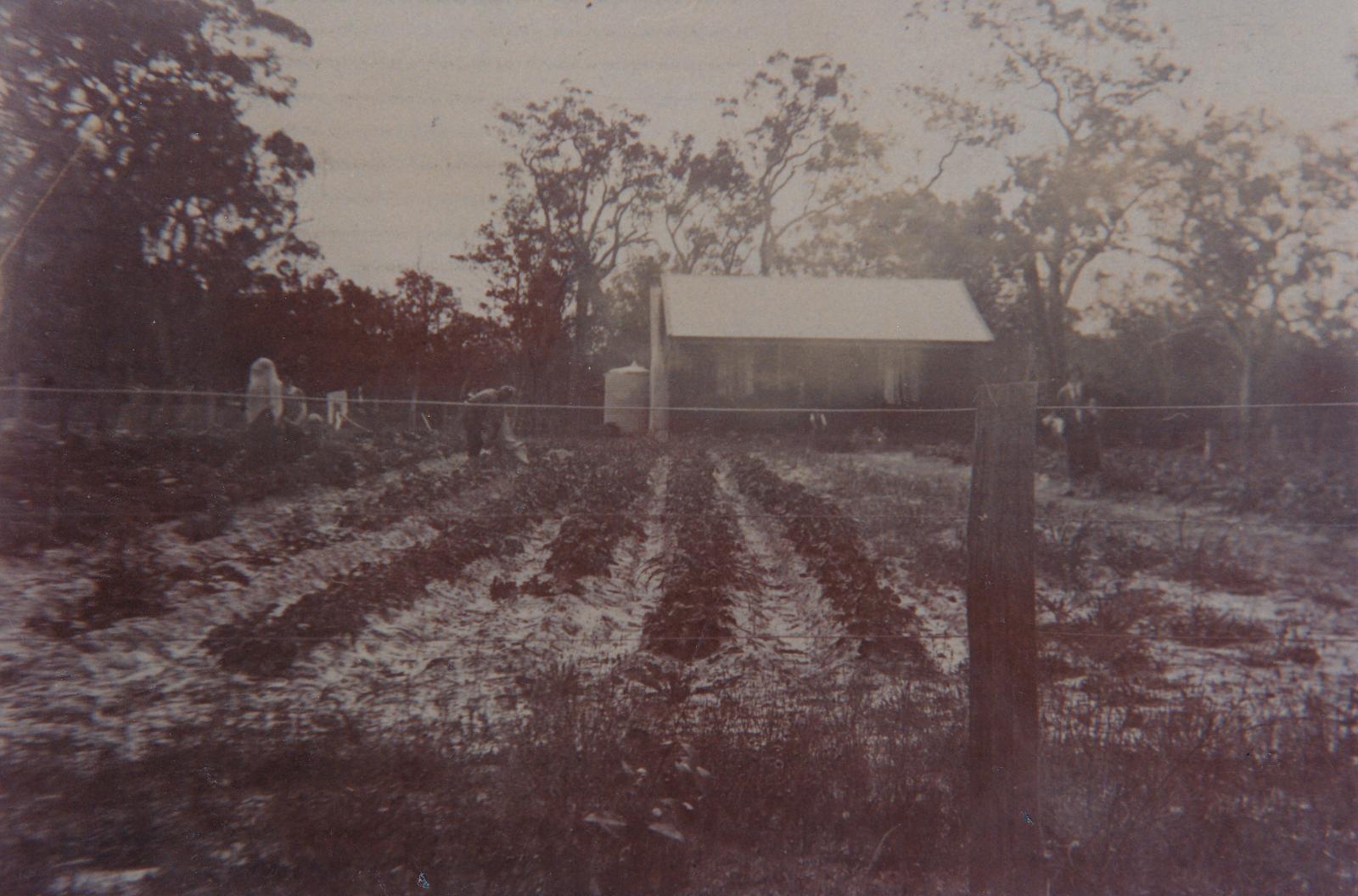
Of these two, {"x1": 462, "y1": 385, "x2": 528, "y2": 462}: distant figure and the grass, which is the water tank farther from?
the grass

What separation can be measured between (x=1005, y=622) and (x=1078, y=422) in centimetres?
255

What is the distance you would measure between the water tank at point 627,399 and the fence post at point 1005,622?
1.85 metres

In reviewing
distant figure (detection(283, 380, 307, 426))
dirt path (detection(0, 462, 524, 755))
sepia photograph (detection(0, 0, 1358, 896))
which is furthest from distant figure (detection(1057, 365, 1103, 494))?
distant figure (detection(283, 380, 307, 426))

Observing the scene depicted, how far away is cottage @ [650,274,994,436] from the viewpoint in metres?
4.57

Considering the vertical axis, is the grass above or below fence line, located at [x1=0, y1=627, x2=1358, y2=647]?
below

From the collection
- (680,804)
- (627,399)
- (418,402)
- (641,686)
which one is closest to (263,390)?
(418,402)

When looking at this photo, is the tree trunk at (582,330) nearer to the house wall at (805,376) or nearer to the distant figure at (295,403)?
the house wall at (805,376)

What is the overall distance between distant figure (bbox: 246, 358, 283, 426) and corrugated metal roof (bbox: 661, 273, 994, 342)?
2101mm

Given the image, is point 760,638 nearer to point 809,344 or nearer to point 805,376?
point 805,376

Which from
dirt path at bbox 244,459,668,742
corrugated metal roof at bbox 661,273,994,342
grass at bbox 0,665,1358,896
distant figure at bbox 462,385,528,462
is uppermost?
corrugated metal roof at bbox 661,273,994,342

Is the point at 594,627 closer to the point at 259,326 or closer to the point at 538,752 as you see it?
the point at 538,752

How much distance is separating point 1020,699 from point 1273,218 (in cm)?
380

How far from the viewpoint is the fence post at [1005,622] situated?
2.86 meters

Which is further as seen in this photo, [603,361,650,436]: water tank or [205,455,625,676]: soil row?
[603,361,650,436]: water tank
